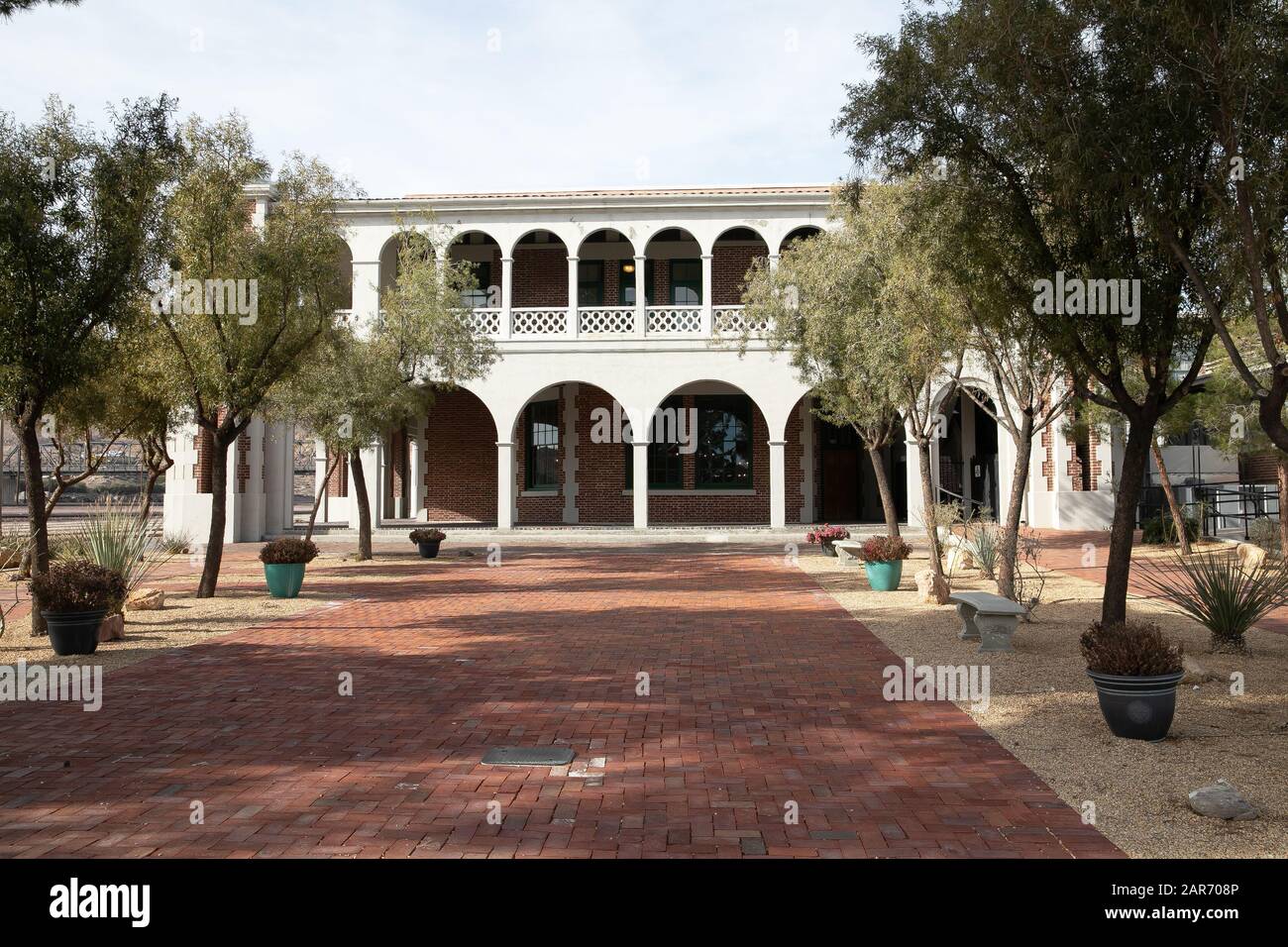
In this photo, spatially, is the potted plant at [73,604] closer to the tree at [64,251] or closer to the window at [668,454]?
→ the tree at [64,251]

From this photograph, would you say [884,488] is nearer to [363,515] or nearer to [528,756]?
[363,515]

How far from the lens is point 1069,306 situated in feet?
24.3

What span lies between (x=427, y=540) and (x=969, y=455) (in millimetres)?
15152

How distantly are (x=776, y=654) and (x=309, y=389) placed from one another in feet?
34.2

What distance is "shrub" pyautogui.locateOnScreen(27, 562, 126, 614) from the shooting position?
8.38m

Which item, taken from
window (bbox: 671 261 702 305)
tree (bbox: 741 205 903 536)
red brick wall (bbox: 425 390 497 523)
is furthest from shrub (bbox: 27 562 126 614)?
window (bbox: 671 261 702 305)

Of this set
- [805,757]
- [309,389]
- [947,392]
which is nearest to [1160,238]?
[805,757]

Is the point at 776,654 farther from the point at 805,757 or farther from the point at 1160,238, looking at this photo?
the point at 1160,238

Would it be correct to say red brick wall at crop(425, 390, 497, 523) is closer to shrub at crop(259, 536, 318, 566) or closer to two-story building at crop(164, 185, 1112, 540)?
two-story building at crop(164, 185, 1112, 540)

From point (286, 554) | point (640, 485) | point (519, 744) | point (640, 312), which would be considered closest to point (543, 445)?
point (640, 485)

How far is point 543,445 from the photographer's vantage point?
85.4 ft

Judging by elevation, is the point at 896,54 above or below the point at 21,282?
above

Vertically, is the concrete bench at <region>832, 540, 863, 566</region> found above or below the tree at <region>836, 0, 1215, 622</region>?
below

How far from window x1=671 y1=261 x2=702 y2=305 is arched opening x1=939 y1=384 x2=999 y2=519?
7510 millimetres
